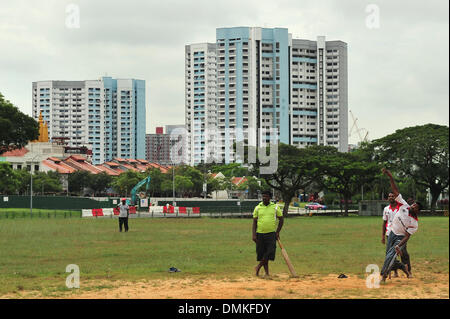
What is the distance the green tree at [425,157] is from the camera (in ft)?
221

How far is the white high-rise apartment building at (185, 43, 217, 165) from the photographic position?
166m

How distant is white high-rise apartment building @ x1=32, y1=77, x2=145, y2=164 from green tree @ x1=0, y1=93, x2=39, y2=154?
12006 cm

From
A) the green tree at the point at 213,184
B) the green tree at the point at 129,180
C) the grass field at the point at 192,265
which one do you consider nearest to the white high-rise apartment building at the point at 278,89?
the green tree at the point at 213,184

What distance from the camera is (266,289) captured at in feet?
44.4

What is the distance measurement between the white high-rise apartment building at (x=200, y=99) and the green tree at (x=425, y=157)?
9434cm

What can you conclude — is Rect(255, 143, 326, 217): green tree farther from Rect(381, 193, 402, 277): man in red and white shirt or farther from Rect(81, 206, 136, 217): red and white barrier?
Rect(381, 193, 402, 277): man in red and white shirt

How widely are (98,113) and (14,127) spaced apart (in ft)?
443

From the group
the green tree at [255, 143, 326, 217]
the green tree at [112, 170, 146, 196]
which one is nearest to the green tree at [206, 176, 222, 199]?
the green tree at [112, 170, 146, 196]

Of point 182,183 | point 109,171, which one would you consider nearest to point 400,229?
point 182,183

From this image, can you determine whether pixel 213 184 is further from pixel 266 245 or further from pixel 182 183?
pixel 266 245

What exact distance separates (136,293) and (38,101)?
602 ft

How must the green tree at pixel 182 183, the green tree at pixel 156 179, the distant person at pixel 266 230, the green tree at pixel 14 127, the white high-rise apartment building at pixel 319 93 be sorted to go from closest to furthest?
1. the distant person at pixel 266 230
2. the green tree at pixel 14 127
3. the green tree at pixel 182 183
4. the green tree at pixel 156 179
5. the white high-rise apartment building at pixel 319 93

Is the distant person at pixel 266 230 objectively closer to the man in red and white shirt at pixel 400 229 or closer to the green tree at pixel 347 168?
the man in red and white shirt at pixel 400 229
